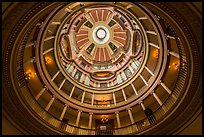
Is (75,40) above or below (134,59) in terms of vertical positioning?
above

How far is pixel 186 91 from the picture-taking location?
12.2m

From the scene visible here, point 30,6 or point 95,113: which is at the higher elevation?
point 30,6

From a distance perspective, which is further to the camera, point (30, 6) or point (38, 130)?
point (38, 130)

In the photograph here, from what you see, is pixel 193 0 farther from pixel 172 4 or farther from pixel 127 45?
pixel 127 45

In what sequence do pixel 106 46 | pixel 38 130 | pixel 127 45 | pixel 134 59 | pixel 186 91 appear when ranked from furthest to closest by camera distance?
Answer: pixel 106 46 < pixel 127 45 < pixel 134 59 < pixel 38 130 < pixel 186 91

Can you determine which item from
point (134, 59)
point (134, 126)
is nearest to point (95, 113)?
point (134, 126)

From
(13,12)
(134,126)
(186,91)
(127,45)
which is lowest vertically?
(134,126)

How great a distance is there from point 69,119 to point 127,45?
11585mm

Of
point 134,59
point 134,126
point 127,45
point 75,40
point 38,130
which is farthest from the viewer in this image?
point 75,40

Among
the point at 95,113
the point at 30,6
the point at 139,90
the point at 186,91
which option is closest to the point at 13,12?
the point at 30,6

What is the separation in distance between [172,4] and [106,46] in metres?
21.8

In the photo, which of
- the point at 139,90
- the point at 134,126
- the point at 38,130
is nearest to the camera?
the point at 38,130

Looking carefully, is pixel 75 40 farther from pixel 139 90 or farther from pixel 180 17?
pixel 180 17

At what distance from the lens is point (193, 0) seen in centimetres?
898
